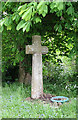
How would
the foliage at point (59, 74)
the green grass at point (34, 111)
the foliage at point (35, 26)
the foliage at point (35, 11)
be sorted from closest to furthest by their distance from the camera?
the foliage at point (35, 11) → the green grass at point (34, 111) → the foliage at point (35, 26) → the foliage at point (59, 74)

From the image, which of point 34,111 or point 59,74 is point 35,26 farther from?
point 59,74

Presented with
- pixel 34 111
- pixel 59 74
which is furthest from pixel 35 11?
pixel 59 74

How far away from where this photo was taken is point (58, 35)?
18.0 feet

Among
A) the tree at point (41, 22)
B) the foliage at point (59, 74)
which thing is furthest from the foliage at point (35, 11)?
the foliage at point (59, 74)

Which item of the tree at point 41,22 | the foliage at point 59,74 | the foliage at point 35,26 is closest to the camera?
the tree at point 41,22

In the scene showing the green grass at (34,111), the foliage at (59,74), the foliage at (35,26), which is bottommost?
the green grass at (34,111)

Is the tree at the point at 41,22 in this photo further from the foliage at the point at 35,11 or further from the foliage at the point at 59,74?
the foliage at the point at 59,74

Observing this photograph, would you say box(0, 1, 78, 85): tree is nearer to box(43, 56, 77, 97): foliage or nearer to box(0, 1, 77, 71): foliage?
box(0, 1, 77, 71): foliage

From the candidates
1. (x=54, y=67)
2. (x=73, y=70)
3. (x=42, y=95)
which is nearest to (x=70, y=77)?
(x=73, y=70)

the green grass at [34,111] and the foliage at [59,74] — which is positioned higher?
the foliage at [59,74]

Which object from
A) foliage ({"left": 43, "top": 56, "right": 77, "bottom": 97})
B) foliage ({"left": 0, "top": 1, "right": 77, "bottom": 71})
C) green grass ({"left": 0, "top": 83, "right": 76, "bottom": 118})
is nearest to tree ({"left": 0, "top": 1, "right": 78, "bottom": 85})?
foliage ({"left": 0, "top": 1, "right": 77, "bottom": 71})

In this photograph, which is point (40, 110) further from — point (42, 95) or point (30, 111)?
point (42, 95)

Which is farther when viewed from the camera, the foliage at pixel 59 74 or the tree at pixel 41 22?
the foliage at pixel 59 74

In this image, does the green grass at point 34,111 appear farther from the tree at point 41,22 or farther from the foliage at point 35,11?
the foliage at point 35,11
